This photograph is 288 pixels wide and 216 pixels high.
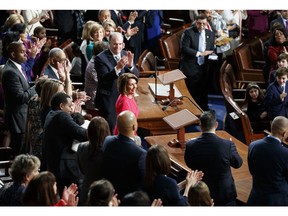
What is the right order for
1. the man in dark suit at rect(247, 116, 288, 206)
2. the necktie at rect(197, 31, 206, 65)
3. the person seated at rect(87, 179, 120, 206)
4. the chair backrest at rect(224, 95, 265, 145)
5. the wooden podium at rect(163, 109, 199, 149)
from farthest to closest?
the necktie at rect(197, 31, 206, 65), the chair backrest at rect(224, 95, 265, 145), the wooden podium at rect(163, 109, 199, 149), the man in dark suit at rect(247, 116, 288, 206), the person seated at rect(87, 179, 120, 206)

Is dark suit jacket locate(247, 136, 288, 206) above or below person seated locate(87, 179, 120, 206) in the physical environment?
below

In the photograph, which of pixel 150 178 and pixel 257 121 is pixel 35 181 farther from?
pixel 257 121

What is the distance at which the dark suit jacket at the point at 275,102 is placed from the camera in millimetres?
7777

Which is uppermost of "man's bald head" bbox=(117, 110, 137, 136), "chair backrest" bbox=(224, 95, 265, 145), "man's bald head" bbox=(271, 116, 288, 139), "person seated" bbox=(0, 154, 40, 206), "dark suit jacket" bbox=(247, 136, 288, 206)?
"man's bald head" bbox=(117, 110, 137, 136)

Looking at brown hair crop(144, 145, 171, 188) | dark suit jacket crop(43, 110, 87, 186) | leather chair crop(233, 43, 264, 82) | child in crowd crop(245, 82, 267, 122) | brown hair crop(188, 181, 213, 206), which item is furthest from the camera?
leather chair crop(233, 43, 264, 82)

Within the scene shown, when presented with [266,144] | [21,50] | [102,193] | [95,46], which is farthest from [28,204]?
[95,46]

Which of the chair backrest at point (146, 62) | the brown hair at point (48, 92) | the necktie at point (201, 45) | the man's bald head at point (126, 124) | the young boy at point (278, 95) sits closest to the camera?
the man's bald head at point (126, 124)

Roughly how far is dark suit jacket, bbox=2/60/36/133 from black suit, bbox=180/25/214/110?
276 cm

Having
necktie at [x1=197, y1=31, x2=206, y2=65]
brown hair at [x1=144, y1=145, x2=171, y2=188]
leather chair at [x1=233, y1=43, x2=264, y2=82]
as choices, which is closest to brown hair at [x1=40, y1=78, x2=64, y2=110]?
brown hair at [x1=144, y1=145, x2=171, y2=188]

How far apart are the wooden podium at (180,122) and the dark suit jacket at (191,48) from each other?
2732 mm

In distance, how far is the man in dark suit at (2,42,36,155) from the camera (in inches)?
271

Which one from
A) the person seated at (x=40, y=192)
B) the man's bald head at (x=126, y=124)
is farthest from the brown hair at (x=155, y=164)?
the person seated at (x=40, y=192)

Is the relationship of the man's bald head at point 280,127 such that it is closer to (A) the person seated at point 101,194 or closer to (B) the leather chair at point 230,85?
(A) the person seated at point 101,194

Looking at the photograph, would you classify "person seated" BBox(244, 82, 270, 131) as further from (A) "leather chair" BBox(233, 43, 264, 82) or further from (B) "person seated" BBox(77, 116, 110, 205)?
(B) "person seated" BBox(77, 116, 110, 205)
